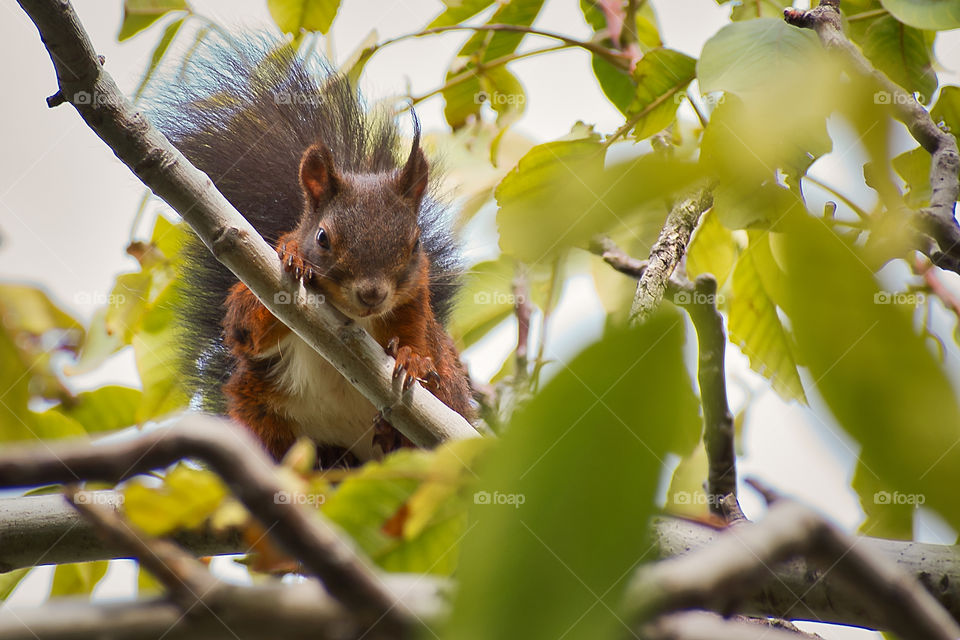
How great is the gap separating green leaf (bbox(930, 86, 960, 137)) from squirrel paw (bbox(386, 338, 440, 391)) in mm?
1074

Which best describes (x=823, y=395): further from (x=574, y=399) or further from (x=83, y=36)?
(x=83, y=36)

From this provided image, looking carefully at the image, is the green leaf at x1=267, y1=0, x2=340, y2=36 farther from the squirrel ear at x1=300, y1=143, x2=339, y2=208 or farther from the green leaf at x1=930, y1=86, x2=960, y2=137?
the green leaf at x1=930, y1=86, x2=960, y2=137

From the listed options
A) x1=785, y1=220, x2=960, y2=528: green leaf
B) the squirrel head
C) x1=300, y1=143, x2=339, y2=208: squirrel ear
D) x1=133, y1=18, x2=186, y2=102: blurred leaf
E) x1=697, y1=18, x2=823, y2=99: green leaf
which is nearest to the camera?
x1=785, y1=220, x2=960, y2=528: green leaf

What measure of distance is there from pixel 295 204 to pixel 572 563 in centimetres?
231

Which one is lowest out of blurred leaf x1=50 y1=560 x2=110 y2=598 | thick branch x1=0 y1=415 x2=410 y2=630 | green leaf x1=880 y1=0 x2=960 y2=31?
blurred leaf x1=50 y1=560 x2=110 y2=598

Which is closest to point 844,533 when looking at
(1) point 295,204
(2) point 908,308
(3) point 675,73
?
(2) point 908,308

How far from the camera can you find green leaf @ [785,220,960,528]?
34cm

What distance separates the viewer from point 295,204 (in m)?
2.56

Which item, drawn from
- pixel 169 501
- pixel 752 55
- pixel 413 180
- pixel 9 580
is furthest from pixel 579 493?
pixel 413 180

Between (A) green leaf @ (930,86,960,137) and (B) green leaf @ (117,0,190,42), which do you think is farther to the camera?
(B) green leaf @ (117,0,190,42)

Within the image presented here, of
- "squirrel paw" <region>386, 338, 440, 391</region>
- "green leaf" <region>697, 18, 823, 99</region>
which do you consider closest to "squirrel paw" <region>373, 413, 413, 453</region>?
"squirrel paw" <region>386, 338, 440, 391</region>

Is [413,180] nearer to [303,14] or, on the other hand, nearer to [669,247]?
[303,14]

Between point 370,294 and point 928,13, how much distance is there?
1.26 m

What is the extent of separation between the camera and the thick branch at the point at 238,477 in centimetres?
36
